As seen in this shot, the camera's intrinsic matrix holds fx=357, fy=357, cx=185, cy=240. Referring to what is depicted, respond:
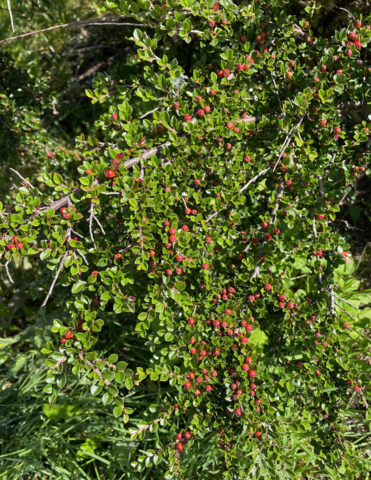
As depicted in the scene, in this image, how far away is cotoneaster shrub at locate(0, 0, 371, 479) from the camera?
5.26 feet

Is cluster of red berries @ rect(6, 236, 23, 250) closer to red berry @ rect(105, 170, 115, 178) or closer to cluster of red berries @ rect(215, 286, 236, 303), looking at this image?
red berry @ rect(105, 170, 115, 178)

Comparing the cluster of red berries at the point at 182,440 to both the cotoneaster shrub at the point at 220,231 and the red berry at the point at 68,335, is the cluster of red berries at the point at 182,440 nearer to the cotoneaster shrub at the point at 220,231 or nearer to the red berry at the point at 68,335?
the cotoneaster shrub at the point at 220,231

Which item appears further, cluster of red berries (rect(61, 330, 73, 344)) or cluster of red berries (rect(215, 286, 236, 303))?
cluster of red berries (rect(215, 286, 236, 303))

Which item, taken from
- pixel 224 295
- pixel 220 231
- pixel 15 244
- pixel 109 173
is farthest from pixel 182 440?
pixel 109 173

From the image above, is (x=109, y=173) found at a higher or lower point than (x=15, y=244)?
higher

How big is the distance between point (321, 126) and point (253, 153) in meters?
0.37

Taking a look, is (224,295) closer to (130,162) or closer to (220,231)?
(220,231)

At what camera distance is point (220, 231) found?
1944mm

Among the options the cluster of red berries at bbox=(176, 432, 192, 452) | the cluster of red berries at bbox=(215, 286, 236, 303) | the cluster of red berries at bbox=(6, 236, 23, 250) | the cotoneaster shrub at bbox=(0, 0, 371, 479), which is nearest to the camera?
the cluster of red berries at bbox=(6, 236, 23, 250)

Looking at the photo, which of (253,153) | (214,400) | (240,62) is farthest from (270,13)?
(214,400)

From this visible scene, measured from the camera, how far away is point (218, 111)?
1808mm

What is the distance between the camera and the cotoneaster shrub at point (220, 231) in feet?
5.26

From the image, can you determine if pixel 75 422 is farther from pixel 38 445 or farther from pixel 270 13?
pixel 270 13

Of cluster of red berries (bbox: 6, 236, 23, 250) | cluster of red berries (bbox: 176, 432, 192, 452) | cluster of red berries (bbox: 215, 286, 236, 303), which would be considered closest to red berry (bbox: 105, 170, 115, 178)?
cluster of red berries (bbox: 6, 236, 23, 250)
